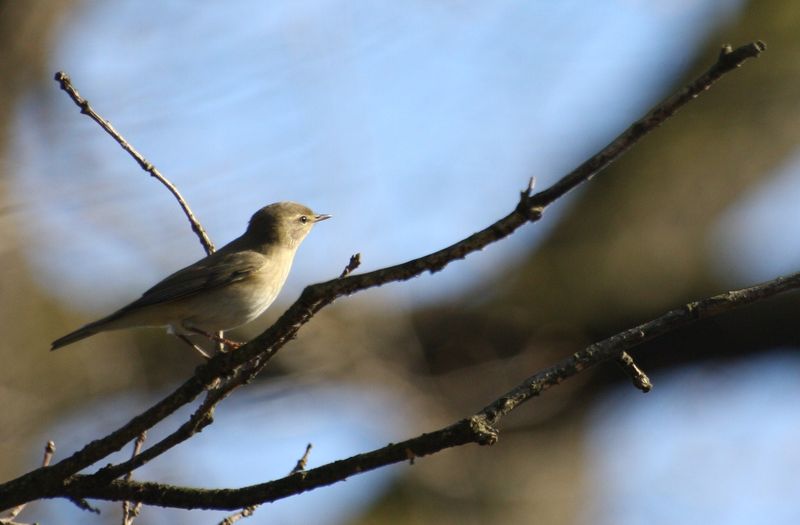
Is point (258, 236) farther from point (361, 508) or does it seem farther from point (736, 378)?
point (736, 378)

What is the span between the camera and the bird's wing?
511 centimetres

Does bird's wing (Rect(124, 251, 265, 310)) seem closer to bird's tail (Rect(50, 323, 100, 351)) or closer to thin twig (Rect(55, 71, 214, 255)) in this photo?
bird's tail (Rect(50, 323, 100, 351))

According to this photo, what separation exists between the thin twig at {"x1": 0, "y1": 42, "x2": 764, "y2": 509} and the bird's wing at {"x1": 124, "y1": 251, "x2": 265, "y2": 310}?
2195 mm

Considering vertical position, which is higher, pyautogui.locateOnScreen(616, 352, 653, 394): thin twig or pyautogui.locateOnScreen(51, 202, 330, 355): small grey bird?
pyautogui.locateOnScreen(51, 202, 330, 355): small grey bird

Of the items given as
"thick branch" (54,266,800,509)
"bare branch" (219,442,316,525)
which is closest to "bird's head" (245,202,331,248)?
"bare branch" (219,442,316,525)

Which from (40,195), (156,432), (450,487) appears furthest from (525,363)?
(40,195)

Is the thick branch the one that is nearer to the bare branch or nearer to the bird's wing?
the bare branch

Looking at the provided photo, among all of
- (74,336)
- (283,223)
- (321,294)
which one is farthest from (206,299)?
(321,294)

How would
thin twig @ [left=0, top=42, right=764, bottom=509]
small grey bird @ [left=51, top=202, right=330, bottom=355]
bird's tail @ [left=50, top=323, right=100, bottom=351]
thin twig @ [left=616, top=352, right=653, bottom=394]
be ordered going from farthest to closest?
small grey bird @ [left=51, top=202, right=330, bottom=355] → bird's tail @ [left=50, top=323, right=100, bottom=351] → thin twig @ [left=616, top=352, right=653, bottom=394] → thin twig @ [left=0, top=42, right=764, bottom=509]

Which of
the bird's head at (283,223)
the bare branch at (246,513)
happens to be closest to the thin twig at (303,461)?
the bare branch at (246,513)

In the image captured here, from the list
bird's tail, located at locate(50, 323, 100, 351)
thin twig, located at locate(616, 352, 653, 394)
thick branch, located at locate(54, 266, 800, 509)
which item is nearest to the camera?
thick branch, located at locate(54, 266, 800, 509)

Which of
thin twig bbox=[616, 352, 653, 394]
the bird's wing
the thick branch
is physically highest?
the bird's wing

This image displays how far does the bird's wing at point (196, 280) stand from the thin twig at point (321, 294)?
2.20 meters

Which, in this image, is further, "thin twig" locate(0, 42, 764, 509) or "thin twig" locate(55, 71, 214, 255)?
"thin twig" locate(55, 71, 214, 255)
